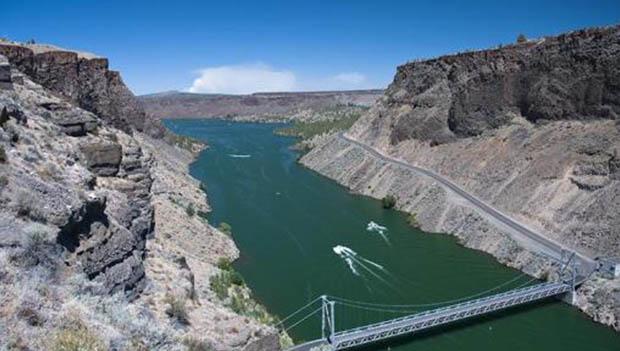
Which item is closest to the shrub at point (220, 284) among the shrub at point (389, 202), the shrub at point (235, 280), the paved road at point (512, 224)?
the shrub at point (235, 280)

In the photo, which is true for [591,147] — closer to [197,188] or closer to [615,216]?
[615,216]

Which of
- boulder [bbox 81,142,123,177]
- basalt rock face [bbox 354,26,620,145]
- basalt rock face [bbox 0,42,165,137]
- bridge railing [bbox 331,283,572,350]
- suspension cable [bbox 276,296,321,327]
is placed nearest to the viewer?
boulder [bbox 81,142,123,177]

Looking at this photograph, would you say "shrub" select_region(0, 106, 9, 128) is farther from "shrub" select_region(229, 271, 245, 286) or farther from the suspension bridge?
"shrub" select_region(229, 271, 245, 286)

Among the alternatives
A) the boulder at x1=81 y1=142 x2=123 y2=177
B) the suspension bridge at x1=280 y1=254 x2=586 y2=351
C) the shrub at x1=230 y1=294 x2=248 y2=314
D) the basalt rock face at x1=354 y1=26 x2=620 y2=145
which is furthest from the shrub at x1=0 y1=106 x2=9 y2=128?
the basalt rock face at x1=354 y1=26 x2=620 y2=145

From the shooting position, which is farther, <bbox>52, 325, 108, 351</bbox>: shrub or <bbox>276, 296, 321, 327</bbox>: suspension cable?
<bbox>276, 296, 321, 327</bbox>: suspension cable

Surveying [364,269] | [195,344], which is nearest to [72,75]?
[364,269]

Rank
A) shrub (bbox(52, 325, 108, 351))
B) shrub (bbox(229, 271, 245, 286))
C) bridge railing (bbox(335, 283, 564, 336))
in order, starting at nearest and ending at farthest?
shrub (bbox(52, 325, 108, 351)) < bridge railing (bbox(335, 283, 564, 336)) < shrub (bbox(229, 271, 245, 286))

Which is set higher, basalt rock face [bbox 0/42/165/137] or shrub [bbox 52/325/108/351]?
basalt rock face [bbox 0/42/165/137]
